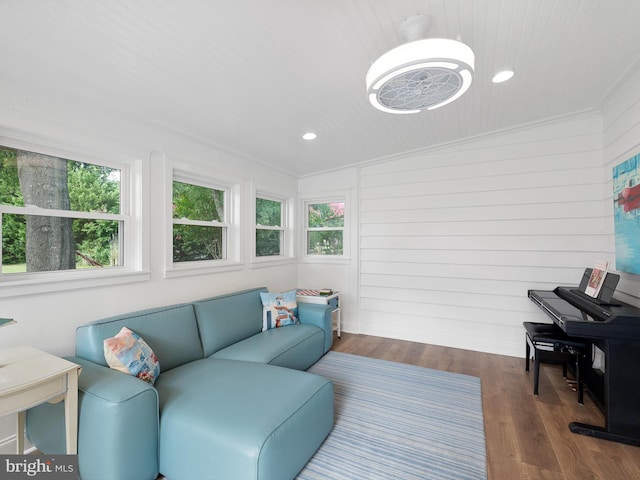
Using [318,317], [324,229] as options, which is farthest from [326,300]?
[324,229]

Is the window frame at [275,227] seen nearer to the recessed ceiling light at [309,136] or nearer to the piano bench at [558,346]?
the recessed ceiling light at [309,136]

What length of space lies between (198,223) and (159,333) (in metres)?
1.26

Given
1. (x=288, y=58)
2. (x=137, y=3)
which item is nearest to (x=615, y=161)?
(x=288, y=58)

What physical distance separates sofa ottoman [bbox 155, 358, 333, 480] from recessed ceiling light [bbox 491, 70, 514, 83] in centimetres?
268

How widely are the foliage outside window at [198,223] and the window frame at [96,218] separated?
41 cm

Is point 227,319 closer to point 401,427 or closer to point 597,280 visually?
point 401,427

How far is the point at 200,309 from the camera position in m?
2.59

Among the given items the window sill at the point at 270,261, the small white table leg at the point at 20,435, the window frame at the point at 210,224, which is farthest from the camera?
the window sill at the point at 270,261

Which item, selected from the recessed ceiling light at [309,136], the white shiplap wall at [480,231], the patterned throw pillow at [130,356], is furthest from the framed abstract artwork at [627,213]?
the patterned throw pillow at [130,356]

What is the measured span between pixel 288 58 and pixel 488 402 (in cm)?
309

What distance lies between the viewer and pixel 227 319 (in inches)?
108

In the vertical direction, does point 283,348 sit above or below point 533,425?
above

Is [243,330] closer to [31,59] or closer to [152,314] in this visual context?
[152,314]

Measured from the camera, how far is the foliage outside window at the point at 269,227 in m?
4.00
